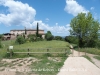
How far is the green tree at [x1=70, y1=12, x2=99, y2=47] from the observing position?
78.1ft

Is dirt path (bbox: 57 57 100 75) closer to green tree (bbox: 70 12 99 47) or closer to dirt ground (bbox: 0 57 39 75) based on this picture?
dirt ground (bbox: 0 57 39 75)

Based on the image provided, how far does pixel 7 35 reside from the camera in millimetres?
70188

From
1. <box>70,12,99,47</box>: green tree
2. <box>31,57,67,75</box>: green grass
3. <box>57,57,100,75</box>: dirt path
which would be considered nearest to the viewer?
<box>57,57,100,75</box>: dirt path

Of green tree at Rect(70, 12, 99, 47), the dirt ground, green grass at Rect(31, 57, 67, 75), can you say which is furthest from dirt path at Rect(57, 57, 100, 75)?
green tree at Rect(70, 12, 99, 47)

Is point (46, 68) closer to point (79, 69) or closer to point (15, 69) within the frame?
point (15, 69)

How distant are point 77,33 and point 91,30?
2.48 m

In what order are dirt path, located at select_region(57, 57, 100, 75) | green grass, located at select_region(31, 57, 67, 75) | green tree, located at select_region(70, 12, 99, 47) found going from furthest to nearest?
green tree, located at select_region(70, 12, 99, 47) → green grass, located at select_region(31, 57, 67, 75) → dirt path, located at select_region(57, 57, 100, 75)

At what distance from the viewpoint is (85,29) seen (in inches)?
943

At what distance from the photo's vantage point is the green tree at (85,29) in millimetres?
23812

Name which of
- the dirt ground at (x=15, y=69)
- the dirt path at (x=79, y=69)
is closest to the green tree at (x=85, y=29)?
the dirt path at (x=79, y=69)

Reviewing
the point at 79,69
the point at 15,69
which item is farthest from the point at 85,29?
the point at 15,69

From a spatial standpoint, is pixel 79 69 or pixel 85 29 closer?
pixel 79 69

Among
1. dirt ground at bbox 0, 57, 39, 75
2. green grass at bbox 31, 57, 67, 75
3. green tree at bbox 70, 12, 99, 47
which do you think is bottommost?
dirt ground at bbox 0, 57, 39, 75

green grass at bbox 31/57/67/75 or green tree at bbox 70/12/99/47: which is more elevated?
green tree at bbox 70/12/99/47
